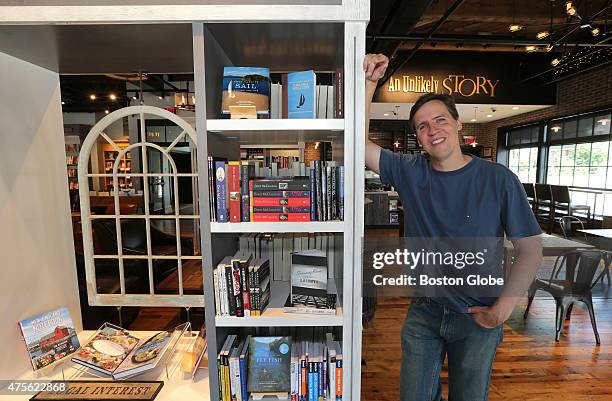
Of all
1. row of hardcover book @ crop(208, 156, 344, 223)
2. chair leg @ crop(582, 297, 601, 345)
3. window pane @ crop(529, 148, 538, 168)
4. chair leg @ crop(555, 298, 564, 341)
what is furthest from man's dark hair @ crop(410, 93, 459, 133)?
window pane @ crop(529, 148, 538, 168)

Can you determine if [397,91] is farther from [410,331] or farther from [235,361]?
[235,361]

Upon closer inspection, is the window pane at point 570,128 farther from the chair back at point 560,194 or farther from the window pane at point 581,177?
the chair back at point 560,194

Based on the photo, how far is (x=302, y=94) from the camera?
116 centimetres

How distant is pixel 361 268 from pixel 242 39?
3.05ft

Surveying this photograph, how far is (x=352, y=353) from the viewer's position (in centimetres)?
116

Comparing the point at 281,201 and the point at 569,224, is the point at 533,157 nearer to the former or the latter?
the point at 569,224

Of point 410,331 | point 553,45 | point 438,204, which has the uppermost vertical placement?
point 553,45

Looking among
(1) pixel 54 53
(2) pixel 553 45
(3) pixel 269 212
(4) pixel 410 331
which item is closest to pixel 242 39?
(3) pixel 269 212

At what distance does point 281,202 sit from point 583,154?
8203mm

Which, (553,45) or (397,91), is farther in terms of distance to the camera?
(397,91)

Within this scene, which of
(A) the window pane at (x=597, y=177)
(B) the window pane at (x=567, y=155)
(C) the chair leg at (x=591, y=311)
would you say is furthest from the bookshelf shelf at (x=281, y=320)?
(B) the window pane at (x=567, y=155)

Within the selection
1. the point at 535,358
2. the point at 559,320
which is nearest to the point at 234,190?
the point at 535,358

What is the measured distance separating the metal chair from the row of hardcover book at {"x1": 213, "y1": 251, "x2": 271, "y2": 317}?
118 inches

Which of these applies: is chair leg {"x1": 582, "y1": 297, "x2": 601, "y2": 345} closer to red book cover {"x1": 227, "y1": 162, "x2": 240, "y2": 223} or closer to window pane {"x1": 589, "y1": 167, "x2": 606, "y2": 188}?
red book cover {"x1": 227, "y1": 162, "x2": 240, "y2": 223}
